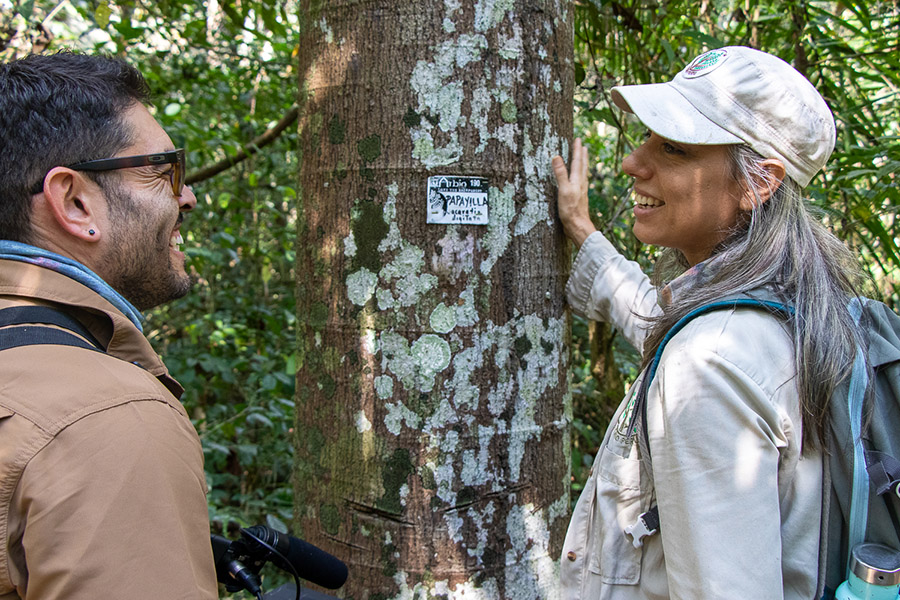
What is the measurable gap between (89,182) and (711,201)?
53.8 inches

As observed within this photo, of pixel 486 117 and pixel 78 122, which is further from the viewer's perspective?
pixel 486 117

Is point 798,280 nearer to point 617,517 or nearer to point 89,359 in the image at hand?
point 617,517

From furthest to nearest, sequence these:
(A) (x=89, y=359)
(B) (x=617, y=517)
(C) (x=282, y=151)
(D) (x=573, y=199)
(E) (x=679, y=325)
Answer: (C) (x=282, y=151), (D) (x=573, y=199), (B) (x=617, y=517), (E) (x=679, y=325), (A) (x=89, y=359)

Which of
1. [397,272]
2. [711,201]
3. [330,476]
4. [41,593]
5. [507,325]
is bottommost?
[330,476]

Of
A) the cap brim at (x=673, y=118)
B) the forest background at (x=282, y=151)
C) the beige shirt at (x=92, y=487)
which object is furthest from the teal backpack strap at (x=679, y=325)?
the beige shirt at (x=92, y=487)

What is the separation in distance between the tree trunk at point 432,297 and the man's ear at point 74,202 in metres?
0.63

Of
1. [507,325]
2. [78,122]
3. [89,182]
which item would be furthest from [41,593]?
[507,325]

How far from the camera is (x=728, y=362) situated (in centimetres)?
128

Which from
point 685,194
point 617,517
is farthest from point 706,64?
point 617,517

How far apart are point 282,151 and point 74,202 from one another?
201 inches

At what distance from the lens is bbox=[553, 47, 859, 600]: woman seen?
4.09 feet

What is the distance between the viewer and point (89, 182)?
4.76ft

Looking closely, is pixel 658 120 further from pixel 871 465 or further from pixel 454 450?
pixel 454 450

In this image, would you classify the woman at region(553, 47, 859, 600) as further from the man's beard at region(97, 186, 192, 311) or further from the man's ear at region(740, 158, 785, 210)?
the man's beard at region(97, 186, 192, 311)
